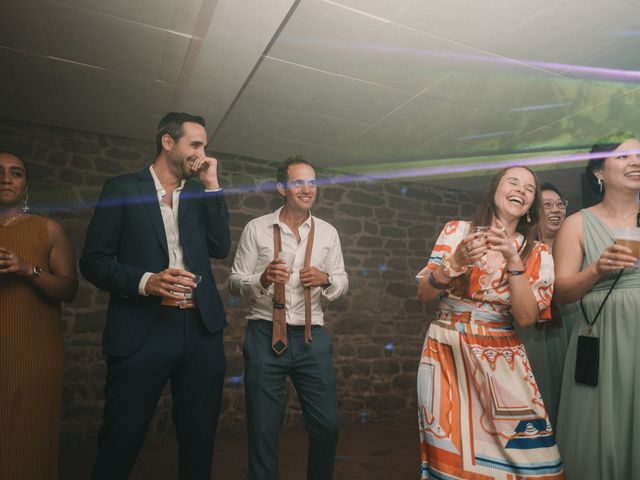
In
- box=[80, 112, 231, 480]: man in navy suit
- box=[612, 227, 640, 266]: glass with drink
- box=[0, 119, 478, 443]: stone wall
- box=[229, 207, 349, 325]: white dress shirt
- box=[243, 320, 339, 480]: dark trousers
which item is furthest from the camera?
box=[0, 119, 478, 443]: stone wall

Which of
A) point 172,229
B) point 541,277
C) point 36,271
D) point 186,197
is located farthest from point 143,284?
point 541,277

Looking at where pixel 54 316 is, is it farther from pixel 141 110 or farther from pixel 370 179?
pixel 370 179

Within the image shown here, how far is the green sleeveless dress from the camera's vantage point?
1413 mm

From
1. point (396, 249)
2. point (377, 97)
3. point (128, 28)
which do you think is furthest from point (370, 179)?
point (128, 28)

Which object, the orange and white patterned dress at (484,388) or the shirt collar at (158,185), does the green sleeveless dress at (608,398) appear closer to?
the orange and white patterned dress at (484,388)

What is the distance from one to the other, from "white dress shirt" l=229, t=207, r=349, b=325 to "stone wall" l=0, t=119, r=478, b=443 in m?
2.12

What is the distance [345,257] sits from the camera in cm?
477

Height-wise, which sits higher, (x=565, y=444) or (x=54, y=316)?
(x=54, y=316)

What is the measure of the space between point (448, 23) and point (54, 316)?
2456 mm

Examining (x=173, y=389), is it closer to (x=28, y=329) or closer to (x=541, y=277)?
(x=28, y=329)

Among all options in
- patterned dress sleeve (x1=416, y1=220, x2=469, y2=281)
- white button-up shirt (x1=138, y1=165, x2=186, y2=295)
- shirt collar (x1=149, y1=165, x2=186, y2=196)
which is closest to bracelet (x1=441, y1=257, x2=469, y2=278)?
patterned dress sleeve (x1=416, y1=220, x2=469, y2=281)

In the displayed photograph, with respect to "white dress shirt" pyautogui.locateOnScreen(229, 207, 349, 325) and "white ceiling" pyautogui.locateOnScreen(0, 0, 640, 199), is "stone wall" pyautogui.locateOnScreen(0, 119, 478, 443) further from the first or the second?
"white dress shirt" pyautogui.locateOnScreen(229, 207, 349, 325)

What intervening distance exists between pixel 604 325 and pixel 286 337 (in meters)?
1.31

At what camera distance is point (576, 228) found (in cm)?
169
